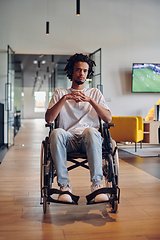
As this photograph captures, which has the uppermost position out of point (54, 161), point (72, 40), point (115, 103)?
point (72, 40)

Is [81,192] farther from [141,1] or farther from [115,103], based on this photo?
[141,1]

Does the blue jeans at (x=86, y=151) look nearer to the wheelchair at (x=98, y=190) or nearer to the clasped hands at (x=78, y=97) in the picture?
the wheelchair at (x=98, y=190)

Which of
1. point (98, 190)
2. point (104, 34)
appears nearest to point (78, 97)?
point (98, 190)

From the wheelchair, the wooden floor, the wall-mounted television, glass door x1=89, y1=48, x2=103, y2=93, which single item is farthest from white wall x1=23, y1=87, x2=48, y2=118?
the wheelchair

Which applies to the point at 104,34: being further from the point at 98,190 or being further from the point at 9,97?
the point at 98,190

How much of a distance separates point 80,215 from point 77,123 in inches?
27.4

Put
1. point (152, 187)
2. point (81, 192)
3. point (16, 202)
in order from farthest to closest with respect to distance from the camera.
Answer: point (152, 187)
point (81, 192)
point (16, 202)

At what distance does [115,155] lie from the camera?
209 centimetres

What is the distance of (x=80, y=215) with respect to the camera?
6.49 ft

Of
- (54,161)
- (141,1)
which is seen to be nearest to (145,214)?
(54,161)

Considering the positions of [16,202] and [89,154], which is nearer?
[89,154]

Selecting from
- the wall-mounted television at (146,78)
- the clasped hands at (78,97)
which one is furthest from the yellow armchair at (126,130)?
the clasped hands at (78,97)

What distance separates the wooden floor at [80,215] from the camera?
5.47ft

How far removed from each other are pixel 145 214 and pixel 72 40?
5.34 metres
